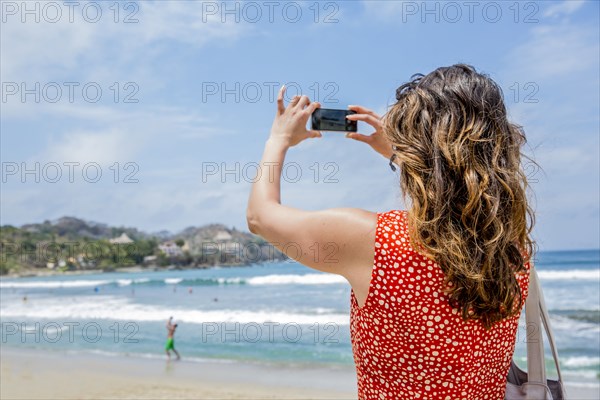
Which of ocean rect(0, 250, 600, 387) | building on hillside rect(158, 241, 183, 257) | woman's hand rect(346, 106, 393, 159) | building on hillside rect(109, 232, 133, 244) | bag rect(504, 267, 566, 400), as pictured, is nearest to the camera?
bag rect(504, 267, 566, 400)

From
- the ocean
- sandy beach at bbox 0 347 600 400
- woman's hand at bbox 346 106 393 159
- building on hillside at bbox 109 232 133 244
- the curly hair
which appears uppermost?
woman's hand at bbox 346 106 393 159

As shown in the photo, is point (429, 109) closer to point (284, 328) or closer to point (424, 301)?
point (424, 301)

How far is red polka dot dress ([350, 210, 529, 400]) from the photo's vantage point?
3.92ft

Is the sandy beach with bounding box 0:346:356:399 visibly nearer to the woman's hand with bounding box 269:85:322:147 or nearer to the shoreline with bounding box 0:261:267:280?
the woman's hand with bounding box 269:85:322:147

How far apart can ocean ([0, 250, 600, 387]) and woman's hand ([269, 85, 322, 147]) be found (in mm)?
10696

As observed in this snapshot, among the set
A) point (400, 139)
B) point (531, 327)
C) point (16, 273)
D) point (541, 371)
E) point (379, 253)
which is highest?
point (400, 139)

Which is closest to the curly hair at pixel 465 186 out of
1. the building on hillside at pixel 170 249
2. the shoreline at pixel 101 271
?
the shoreline at pixel 101 271

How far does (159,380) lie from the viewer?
37.5ft

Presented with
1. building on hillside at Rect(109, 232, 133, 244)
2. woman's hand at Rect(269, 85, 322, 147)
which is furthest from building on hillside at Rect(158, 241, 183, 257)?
woman's hand at Rect(269, 85, 322, 147)

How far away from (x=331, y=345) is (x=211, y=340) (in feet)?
12.3

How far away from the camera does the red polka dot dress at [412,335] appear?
1.19m

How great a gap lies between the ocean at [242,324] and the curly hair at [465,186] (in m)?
10.6

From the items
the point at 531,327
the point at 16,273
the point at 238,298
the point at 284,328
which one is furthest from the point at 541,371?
the point at 16,273

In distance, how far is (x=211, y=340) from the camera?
1638 centimetres
